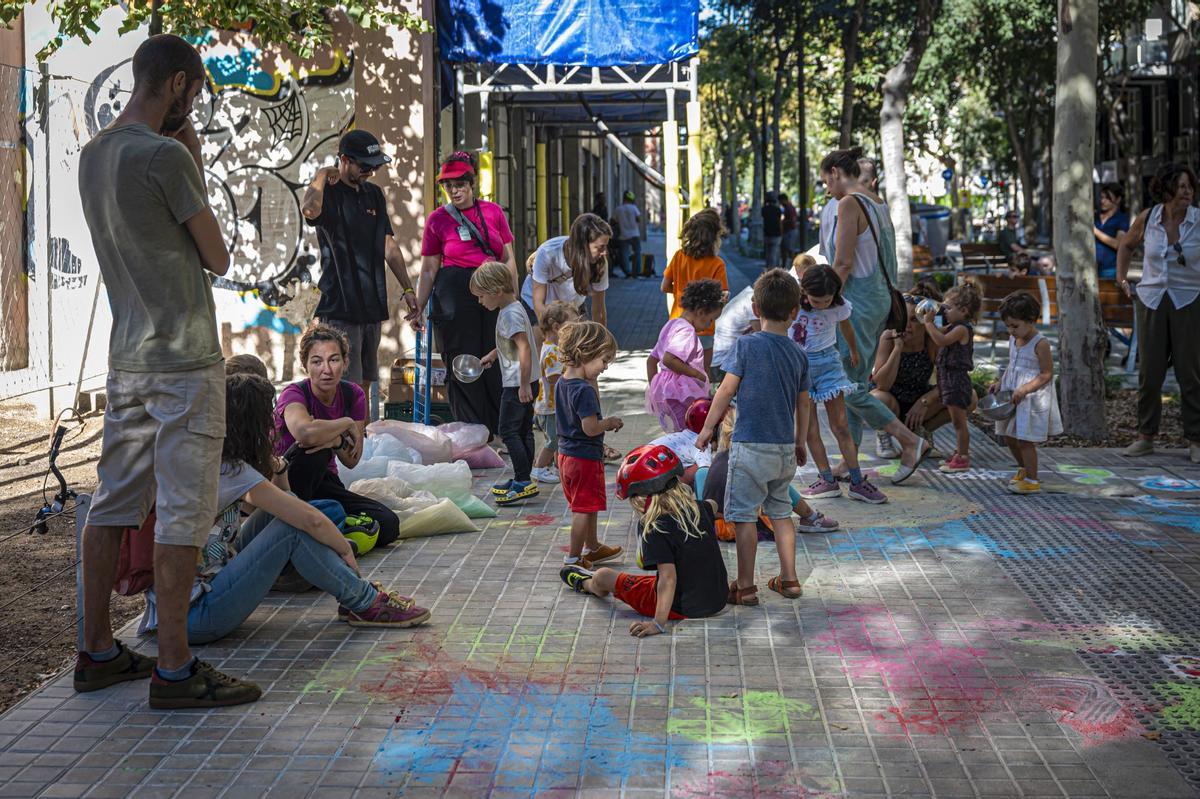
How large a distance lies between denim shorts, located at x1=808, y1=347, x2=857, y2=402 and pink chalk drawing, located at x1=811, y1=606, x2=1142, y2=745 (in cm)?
234

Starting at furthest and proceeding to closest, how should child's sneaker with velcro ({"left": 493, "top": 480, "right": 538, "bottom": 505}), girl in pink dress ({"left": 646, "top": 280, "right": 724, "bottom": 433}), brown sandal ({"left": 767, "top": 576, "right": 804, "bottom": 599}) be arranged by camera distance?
child's sneaker with velcro ({"left": 493, "top": 480, "right": 538, "bottom": 505}) → girl in pink dress ({"left": 646, "top": 280, "right": 724, "bottom": 433}) → brown sandal ({"left": 767, "top": 576, "right": 804, "bottom": 599})

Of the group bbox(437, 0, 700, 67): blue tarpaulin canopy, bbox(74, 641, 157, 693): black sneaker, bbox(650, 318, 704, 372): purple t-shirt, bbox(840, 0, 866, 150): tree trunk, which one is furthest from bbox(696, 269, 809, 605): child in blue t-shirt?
bbox(840, 0, 866, 150): tree trunk

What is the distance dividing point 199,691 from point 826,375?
14.3 ft

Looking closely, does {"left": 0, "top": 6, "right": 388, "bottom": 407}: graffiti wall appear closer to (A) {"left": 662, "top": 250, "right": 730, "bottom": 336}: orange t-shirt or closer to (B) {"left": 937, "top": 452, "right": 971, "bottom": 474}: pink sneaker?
(A) {"left": 662, "top": 250, "right": 730, "bottom": 336}: orange t-shirt

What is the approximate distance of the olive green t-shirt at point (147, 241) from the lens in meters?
4.45

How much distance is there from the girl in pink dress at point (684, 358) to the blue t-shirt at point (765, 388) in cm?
177

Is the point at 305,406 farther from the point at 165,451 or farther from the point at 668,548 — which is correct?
the point at 668,548

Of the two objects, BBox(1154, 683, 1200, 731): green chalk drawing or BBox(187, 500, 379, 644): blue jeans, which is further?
BBox(187, 500, 379, 644): blue jeans

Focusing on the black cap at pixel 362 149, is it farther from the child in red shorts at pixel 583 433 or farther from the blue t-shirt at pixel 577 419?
the blue t-shirt at pixel 577 419

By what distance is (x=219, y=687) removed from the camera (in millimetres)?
4648

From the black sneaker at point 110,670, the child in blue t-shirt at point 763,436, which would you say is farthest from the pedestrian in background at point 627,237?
the black sneaker at point 110,670

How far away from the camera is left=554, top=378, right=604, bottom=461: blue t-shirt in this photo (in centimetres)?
645

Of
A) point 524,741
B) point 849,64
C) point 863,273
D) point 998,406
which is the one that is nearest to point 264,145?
point 863,273

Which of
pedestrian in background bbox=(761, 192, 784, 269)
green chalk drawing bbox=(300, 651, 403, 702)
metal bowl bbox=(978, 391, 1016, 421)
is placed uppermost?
pedestrian in background bbox=(761, 192, 784, 269)
